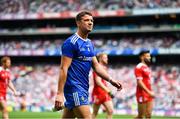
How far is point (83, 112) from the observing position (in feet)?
23.0

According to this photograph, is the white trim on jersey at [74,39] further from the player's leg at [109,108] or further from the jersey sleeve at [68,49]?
the player's leg at [109,108]

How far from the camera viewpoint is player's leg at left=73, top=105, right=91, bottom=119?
7.02 m

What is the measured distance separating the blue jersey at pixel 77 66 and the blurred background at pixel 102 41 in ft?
85.9

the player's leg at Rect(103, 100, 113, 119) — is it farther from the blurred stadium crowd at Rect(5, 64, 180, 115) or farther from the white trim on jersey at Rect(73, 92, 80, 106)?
the blurred stadium crowd at Rect(5, 64, 180, 115)

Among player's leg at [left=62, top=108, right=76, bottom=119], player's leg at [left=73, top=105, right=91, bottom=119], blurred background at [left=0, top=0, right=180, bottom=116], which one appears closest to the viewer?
player's leg at [left=73, top=105, right=91, bottom=119]

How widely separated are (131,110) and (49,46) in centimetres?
1398

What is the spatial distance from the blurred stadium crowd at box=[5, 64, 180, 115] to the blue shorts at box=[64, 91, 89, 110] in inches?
1007

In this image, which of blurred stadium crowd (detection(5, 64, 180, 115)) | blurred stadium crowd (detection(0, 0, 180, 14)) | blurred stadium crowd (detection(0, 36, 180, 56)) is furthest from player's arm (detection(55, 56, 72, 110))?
blurred stadium crowd (detection(0, 0, 180, 14))

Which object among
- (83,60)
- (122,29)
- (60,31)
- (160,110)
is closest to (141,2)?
(122,29)

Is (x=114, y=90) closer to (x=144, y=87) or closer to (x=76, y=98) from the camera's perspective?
(x=144, y=87)

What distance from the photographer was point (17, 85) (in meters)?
43.1

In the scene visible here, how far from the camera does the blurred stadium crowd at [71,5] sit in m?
39.5

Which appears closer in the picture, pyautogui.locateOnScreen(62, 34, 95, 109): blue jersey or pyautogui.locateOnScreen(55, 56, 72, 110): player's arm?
pyautogui.locateOnScreen(55, 56, 72, 110): player's arm

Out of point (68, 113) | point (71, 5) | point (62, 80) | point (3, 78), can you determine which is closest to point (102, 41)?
point (71, 5)
